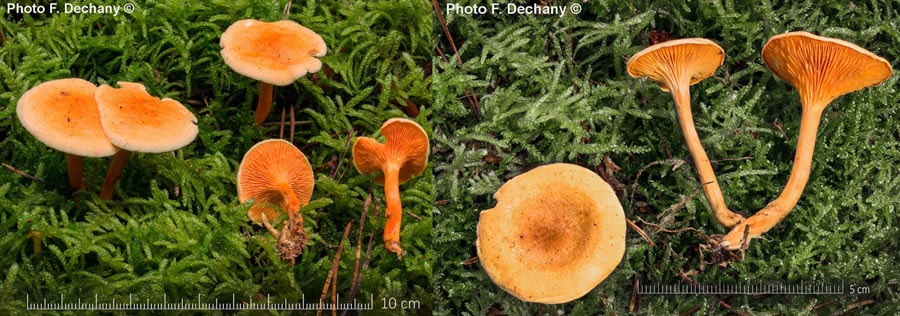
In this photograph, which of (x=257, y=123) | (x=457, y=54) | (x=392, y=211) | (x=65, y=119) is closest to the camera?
(x=65, y=119)

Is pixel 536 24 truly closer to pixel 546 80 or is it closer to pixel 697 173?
pixel 546 80

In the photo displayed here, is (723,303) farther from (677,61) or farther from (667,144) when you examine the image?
(677,61)

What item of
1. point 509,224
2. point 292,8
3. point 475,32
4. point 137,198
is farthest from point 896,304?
point 137,198

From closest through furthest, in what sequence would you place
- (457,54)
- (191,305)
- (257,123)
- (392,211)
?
1. (191,305)
2. (392,211)
3. (257,123)
4. (457,54)

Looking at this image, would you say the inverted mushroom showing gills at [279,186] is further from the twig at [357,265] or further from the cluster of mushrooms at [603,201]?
the cluster of mushrooms at [603,201]

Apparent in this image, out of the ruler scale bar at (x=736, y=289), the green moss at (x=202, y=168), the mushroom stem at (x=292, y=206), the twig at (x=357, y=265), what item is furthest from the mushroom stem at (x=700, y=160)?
the mushroom stem at (x=292, y=206)

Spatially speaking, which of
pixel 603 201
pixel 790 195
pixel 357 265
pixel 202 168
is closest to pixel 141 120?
pixel 202 168
